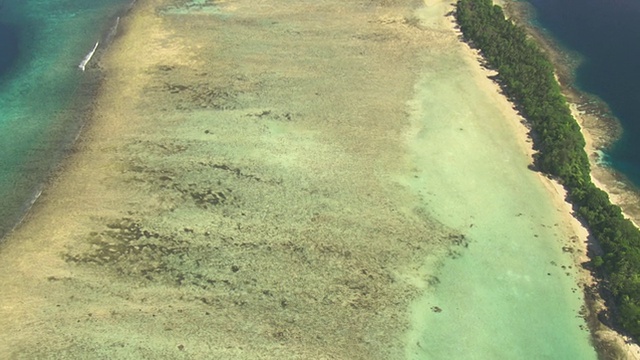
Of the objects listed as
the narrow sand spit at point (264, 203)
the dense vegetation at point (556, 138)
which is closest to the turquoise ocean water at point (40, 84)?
the narrow sand spit at point (264, 203)

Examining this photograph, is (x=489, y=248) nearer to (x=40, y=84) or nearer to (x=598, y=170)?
(x=598, y=170)

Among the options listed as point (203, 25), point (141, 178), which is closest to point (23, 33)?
point (203, 25)

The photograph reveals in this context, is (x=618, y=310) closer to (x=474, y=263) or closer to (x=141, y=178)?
(x=474, y=263)

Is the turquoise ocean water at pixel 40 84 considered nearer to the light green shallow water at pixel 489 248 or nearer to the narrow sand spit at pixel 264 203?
the narrow sand spit at pixel 264 203

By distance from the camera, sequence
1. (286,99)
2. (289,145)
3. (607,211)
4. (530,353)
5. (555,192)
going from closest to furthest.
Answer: (530,353) < (607,211) < (555,192) < (289,145) < (286,99)

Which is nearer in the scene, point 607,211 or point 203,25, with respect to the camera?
point 607,211

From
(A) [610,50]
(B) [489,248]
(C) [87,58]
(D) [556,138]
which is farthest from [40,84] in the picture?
(A) [610,50]
